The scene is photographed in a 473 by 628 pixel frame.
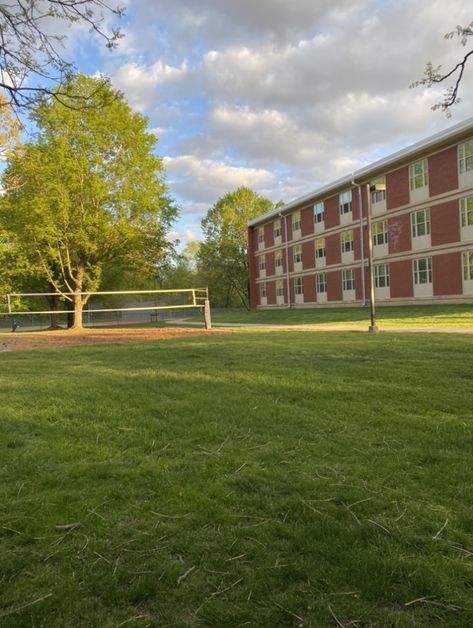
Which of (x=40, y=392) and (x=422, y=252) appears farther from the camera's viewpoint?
(x=422, y=252)

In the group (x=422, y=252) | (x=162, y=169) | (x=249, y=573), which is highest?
(x=162, y=169)

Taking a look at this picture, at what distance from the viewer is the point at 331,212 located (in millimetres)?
40188

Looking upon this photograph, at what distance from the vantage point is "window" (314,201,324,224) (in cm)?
4144

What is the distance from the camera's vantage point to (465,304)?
27.3 meters

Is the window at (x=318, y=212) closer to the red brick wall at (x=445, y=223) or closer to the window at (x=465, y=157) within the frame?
the red brick wall at (x=445, y=223)

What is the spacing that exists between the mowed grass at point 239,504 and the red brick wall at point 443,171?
2547cm

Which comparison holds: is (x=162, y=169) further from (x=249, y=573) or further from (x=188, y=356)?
(x=249, y=573)

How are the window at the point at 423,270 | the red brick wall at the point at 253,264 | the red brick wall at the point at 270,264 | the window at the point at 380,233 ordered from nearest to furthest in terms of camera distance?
the window at the point at 423,270 → the window at the point at 380,233 → the red brick wall at the point at 270,264 → the red brick wall at the point at 253,264

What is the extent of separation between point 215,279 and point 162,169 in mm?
38542

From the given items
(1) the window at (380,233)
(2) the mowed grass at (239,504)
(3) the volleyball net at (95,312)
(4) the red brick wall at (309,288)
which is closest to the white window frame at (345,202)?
(1) the window at (380,233)

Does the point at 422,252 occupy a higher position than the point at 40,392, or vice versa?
the point at 422,252

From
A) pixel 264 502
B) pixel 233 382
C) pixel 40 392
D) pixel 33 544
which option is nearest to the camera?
pixel 33 544

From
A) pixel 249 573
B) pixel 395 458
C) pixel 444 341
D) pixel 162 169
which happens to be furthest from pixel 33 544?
pixel 162 169

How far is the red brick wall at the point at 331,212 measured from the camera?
39.5 m
